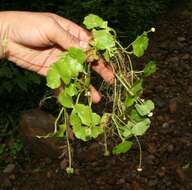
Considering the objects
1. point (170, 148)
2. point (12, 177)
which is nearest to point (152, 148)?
point (170, 148)

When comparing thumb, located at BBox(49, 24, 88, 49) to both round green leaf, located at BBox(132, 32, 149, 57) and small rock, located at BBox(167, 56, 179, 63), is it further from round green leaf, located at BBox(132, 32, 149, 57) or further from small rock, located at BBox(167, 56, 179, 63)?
small rock, located at BBox(167, 56, 179, 63)

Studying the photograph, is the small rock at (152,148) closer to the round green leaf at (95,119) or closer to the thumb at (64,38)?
the thumb at (64,38)

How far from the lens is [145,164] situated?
11.5 feet

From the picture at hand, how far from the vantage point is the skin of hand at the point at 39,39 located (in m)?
1.95

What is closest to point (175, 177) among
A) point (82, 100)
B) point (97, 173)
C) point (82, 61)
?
point (97, 173)

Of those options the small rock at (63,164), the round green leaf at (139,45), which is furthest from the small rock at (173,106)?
the round green leaf at (139,45)

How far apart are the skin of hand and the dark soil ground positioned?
147 cm

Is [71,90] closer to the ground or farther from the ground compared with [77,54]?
closer to the ground

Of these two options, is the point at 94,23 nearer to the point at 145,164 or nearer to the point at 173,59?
the point at 145,164

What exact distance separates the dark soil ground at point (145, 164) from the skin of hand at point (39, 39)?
1471 millimetres

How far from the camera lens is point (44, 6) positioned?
5.11 meters

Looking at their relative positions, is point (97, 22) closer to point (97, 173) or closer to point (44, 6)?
point (97, 173)

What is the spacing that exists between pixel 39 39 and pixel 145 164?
68.3 inches

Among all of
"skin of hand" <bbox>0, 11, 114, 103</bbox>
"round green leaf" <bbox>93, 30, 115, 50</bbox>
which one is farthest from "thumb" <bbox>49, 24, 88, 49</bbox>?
"round green leaf" <bbox>93, 30, 115, 50</bbox>
